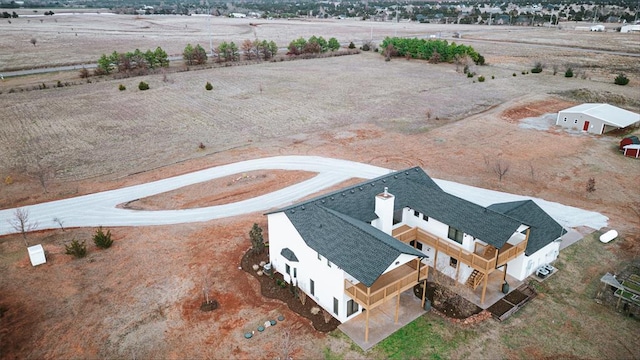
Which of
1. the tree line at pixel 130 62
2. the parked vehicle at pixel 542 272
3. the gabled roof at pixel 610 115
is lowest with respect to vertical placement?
the parked vehicle at pixel 542 272

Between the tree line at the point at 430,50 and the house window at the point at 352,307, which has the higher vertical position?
the tree line at the point at 430,50

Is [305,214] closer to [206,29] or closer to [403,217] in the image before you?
[403,217]

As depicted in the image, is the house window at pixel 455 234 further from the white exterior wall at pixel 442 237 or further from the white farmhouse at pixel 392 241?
the white exterior wall at pixel 442 237

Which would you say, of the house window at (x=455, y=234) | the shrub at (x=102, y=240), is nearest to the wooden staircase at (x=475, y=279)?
the house window at (x=455, y=234)

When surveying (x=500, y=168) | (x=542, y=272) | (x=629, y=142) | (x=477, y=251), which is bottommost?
(x=542, y=272)

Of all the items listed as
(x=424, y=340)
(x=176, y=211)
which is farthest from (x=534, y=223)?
(x=176, y=211)

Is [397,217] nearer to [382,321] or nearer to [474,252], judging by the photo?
[474,252]
